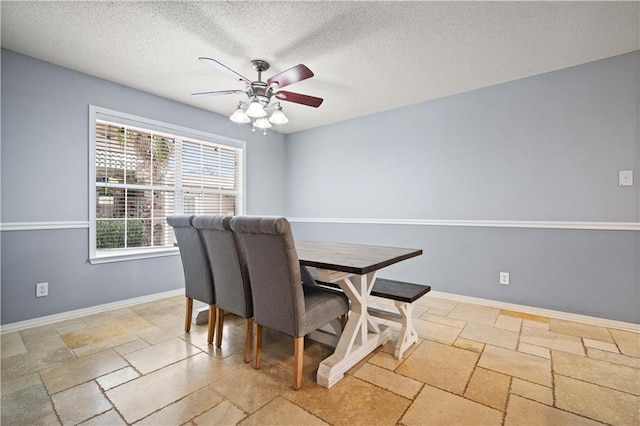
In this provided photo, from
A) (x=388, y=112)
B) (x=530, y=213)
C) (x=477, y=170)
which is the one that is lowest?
(x=530, y=213)

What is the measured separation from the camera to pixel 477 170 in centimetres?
328

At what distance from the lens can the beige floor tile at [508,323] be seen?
2586 millimetres

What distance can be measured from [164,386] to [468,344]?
214 cm

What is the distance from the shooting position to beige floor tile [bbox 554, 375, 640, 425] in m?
1.47

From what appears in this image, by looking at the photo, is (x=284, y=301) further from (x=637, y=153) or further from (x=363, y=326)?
(x=637, y=153)

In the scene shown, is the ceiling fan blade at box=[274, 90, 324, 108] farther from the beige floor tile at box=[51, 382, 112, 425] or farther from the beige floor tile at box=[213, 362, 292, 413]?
the beige floor tile at box=[51, 382, 112, 425]

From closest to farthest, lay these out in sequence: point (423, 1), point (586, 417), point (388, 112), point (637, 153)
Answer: point (586, 417), point (423, 1), point (637, 153), point (388, 112)

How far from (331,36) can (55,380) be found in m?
2.97

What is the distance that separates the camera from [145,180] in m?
3.45

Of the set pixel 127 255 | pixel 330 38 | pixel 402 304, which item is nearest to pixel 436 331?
pixel 402 304

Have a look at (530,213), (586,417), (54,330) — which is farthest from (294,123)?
(586,417)

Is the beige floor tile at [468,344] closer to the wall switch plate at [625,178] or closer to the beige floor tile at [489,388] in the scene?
the beige floor tile at [489,388]

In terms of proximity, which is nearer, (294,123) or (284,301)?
(284,301)

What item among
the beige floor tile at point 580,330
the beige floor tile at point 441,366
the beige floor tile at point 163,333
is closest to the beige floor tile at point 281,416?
the beige floor tile at point 441,366
